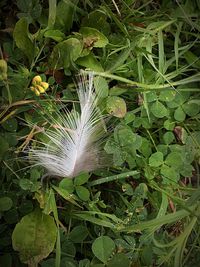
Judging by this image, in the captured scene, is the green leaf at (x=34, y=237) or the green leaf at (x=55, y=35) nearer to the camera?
the green leaf at (x=34, y=237)

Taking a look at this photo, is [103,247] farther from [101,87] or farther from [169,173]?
[101,87]

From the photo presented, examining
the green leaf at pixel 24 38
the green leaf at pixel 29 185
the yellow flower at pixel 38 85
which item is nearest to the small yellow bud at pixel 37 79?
the yellow flower at pixel 38 85

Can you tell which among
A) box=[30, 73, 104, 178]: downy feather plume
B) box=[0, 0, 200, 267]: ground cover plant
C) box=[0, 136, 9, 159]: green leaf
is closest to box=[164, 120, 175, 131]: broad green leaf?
box=[0, 0, 200, 267]: ground cover plant

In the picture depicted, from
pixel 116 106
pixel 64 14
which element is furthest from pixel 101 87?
pixel 64 14

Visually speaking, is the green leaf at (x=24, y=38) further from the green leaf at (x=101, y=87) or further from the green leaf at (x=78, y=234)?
the green leaf at (x=78, y=234)

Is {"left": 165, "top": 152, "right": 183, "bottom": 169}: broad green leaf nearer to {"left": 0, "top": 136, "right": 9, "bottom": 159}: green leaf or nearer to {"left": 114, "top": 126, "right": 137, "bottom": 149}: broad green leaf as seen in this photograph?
{"left": 114, "top": 126, "right": 137, "bottom": 149}: broad green leaf

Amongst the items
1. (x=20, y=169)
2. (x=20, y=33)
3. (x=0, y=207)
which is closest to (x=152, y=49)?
(x=20, y=33)

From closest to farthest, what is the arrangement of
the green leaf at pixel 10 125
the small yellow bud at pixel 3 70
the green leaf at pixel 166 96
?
the small yellow bud at pixel 3 70, the green leaf at pixel 10 125, the green leaf at pixel 166 96
